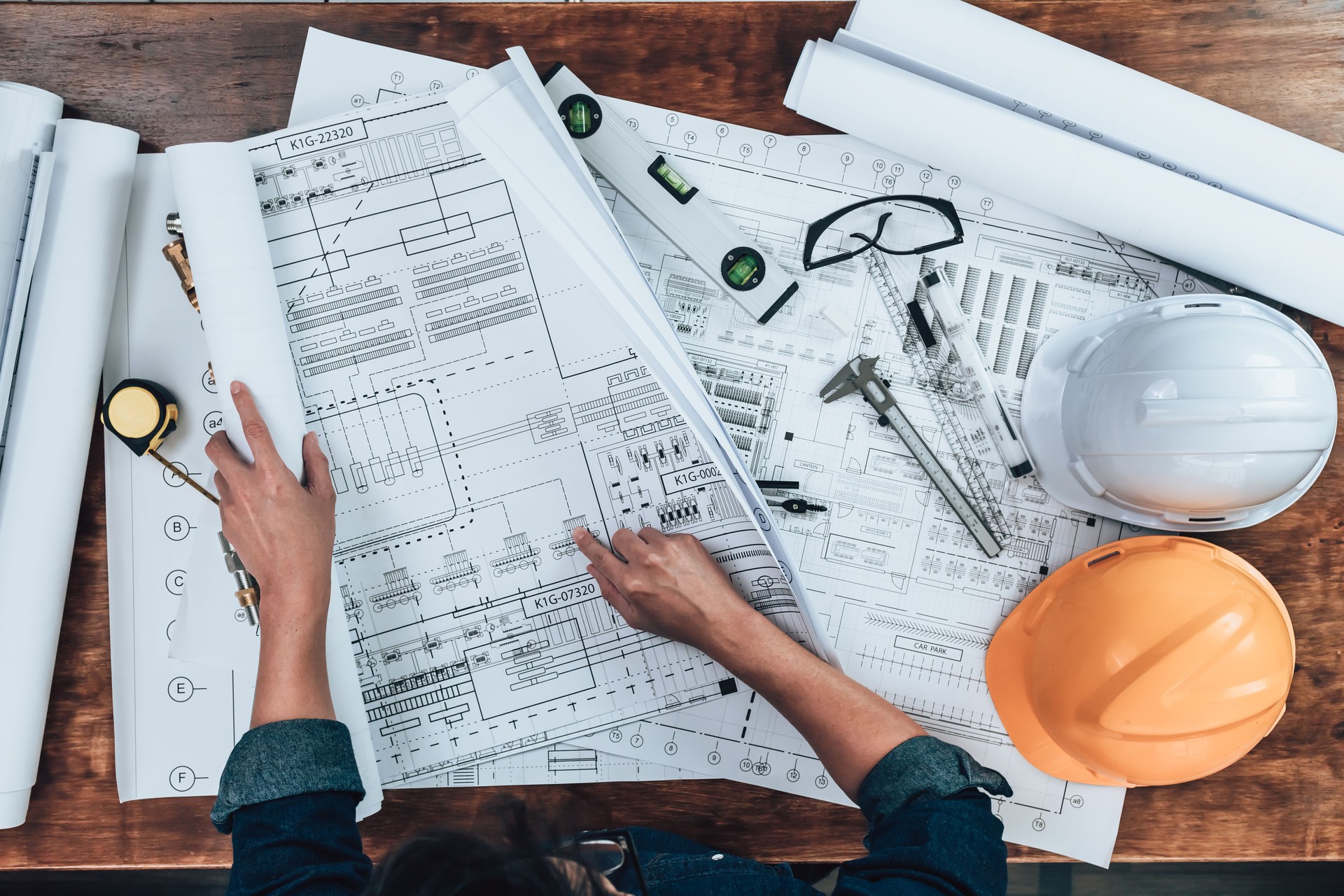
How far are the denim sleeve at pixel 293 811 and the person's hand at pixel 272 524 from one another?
0.48 ft

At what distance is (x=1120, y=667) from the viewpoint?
97cm

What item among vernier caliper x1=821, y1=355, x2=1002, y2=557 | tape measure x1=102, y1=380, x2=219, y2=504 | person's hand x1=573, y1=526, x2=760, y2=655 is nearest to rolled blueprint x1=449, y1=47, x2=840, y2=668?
person's hand x1=573, y1=526, x2=760, y2=655

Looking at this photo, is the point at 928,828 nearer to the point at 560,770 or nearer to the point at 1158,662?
the point at 1158,662

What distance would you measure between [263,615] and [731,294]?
2.44ft

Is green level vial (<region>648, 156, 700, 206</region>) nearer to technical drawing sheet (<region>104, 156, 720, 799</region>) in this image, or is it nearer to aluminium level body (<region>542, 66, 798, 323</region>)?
aluminium level body (<region>542, 66, 798, 323</region>)

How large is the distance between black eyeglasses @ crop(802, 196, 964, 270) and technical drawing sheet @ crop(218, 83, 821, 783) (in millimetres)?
312

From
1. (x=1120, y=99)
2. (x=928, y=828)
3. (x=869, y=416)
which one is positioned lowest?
(x=928, y=828)

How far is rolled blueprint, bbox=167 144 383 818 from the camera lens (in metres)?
1.02

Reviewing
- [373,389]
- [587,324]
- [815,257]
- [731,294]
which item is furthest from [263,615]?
[815,257]

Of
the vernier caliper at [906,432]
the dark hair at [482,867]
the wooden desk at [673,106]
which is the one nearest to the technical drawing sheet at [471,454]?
the wooden desk at [673,106]

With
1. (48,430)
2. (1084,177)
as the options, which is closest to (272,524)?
(48,430)

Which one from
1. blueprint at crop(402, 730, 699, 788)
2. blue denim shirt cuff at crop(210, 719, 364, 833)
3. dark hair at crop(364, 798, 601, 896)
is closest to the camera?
dark hair at crop(364, 798, 601, 896)

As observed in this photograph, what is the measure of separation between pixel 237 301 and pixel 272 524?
0.30 m

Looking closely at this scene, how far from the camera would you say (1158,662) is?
3.14 feet
